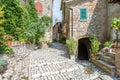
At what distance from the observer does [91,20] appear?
1475 centimetres

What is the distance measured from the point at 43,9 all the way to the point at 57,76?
18.6m

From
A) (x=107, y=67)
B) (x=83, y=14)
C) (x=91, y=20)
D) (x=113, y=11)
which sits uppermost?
(x=113, y=11)

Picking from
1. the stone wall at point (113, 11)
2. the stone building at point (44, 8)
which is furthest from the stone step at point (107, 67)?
the stone building at point (44, 8)

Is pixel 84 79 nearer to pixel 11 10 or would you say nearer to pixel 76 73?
pixel 76 73

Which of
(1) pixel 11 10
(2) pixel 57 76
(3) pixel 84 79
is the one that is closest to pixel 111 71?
(3) pixel 84 79

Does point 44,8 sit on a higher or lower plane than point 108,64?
higher

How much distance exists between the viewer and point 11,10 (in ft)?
45.6

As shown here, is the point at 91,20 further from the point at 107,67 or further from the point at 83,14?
the point at 107,67

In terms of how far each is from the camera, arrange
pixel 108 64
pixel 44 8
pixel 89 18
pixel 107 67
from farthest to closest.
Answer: pixel 44 8
pixel 89 18
pixel 108 64
pixel 107 67

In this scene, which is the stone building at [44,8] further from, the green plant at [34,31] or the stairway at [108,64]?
the stairway at [108,64]

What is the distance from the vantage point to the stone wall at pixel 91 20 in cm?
1459

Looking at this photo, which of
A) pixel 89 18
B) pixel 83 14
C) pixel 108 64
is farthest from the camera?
pixel 89 18

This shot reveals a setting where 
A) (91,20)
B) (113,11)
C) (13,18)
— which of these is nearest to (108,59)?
(113,11)

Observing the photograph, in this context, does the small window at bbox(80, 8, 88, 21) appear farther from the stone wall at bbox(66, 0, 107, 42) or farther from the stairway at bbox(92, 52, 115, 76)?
the stairway at bbox(92, 52, 115, 76)
